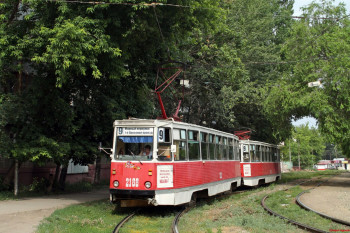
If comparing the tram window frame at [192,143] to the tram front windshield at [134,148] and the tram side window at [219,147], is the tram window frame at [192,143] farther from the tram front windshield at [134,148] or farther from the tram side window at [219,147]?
the tram side window at [219,147]

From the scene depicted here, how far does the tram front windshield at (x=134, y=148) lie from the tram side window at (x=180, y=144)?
0.85 metres

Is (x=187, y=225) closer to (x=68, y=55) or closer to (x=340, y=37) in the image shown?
(x=68, y=55)

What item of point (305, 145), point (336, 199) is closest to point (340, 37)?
point (336, 199)

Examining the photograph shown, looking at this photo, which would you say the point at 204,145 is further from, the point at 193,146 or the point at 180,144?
the point at 180,144

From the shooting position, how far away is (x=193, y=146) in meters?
11.4

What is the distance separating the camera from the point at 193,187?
1116cm

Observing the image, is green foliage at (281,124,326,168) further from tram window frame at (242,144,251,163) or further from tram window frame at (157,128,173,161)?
tram window frame at (157,128,173,161)

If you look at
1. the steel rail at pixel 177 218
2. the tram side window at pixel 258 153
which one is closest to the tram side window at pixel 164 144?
the steel rail at pixel 177 218

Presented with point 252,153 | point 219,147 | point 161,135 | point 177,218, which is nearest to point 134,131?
point 161,135

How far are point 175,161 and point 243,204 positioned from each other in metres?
4.12

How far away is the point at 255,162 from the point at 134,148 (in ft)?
38.1

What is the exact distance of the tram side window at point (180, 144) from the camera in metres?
10.4

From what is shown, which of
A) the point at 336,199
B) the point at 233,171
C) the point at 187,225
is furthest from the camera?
the point at 233,171

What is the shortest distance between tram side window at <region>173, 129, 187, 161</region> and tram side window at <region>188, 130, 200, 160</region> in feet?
1.13
